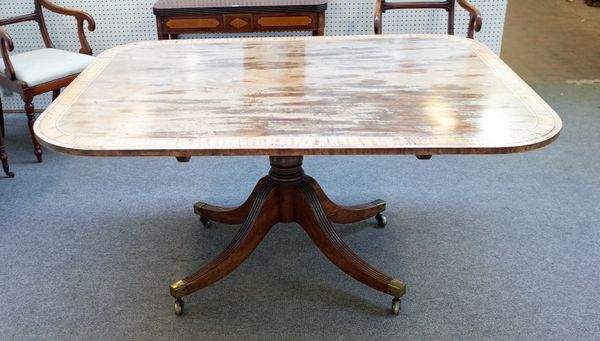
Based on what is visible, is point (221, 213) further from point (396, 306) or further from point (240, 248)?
point (396, 306)

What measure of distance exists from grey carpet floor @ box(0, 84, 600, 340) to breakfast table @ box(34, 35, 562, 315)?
0.12 meters

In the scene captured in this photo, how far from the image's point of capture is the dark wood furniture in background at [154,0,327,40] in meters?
2.84

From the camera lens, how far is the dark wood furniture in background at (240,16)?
2842 mm

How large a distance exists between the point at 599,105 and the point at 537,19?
277 centimetres

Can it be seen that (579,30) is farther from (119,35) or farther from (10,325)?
(10,325)

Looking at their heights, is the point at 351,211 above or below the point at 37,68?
below

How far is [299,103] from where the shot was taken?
5.04ft

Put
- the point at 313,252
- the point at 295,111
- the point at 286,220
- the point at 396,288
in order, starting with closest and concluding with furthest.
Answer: the point at 295,111, the point at 396,288, the point at 286,220, the point at 313,252

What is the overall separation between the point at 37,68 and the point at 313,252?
1.70 meters

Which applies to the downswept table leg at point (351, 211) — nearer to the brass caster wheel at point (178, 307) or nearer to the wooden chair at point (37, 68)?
the brass caster wheel at point (178, 307)

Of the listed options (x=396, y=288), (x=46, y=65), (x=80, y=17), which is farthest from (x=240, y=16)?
(x=396, y=288)

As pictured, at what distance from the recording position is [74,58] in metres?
2.87

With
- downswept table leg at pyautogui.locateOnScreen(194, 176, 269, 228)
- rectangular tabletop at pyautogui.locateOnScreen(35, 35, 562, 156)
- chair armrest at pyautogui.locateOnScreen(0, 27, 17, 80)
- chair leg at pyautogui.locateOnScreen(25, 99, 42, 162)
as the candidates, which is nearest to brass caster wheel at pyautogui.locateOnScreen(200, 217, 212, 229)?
downswept table leg at pyautogui.locateOnScreen(194, 176, 269, 228)

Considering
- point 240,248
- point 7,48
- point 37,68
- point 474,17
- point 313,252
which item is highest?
point 474,17
